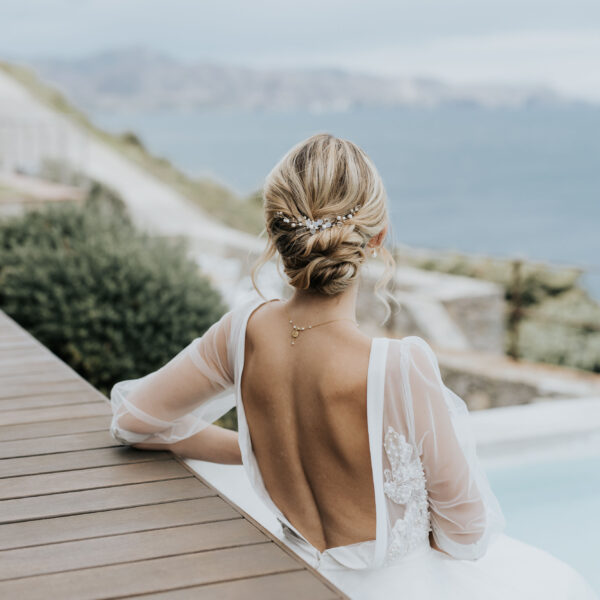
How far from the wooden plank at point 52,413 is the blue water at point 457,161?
95.0 ft

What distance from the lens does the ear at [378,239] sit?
1503 mm

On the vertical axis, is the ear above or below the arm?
above

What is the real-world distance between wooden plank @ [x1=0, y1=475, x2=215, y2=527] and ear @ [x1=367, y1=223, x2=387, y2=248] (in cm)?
68

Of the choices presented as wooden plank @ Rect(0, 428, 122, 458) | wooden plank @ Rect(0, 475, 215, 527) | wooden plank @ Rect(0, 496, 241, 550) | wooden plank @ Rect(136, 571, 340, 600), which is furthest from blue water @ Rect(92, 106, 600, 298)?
wooden plank @ Rect(136, 571, 340, 600)

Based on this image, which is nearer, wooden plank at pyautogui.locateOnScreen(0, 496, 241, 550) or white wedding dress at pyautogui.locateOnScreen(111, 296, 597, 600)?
white wedding dress at pyautogui.locateOnScreen(111, 296, 597, 600)

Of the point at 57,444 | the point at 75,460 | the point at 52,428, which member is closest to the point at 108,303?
the point at 52,428

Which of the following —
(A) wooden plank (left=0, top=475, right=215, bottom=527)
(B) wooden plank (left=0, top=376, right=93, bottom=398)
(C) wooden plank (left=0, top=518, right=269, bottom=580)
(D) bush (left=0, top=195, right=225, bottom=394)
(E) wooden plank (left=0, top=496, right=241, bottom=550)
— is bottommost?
(D) bush (left=0, top=195, right=225, bottom=394)

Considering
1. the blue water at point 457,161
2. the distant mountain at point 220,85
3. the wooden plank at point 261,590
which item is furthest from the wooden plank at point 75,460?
the distant mountain at point 220,85

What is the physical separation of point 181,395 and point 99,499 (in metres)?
0.28

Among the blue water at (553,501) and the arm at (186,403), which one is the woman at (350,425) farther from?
the blue water at (553,501)

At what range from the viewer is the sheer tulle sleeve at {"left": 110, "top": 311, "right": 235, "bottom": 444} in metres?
1.72

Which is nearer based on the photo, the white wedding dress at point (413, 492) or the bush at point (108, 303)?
the white wedding dress at point (413, 492)

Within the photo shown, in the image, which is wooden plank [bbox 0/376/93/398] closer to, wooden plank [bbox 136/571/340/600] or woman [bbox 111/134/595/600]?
woman [bbox 111/134/595/600]

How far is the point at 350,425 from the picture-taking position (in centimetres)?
146
